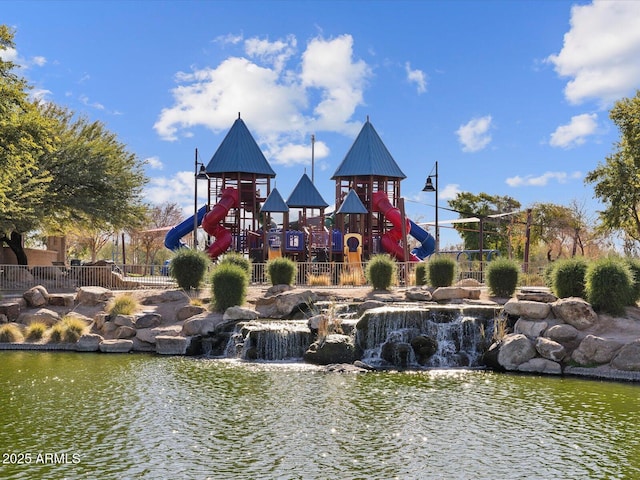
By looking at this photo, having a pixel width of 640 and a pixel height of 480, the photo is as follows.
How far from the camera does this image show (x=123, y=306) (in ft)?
70.2

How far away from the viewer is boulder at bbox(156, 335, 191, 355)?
19.2 metres

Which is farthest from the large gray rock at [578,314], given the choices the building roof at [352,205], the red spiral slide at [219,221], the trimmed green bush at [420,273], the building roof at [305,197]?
the building roof at [305,197]

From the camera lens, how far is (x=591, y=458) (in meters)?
9.31

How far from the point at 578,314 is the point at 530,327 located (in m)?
1.28

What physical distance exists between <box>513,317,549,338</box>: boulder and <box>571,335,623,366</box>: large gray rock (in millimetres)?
1148

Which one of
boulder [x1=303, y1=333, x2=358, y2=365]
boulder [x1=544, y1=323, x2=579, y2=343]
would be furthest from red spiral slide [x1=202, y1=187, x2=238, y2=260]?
boulder [x1=544, y1=323, x2=579, y2=343]

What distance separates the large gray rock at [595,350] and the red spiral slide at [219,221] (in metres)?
24.8

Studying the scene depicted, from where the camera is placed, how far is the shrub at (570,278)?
1894 cm

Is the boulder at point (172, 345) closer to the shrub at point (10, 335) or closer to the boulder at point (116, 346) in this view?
the boulder at point (116, 346)

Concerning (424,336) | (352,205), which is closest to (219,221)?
(352,205)

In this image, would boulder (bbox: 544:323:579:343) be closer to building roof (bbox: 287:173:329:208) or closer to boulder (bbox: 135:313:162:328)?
boulder (bbox: 135:313:162:328)

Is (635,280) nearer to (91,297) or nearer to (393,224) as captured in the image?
(91,297)

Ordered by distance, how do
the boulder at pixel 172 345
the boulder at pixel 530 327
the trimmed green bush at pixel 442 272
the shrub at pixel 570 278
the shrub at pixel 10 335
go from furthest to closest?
1. the trimmed green bush at pixel 442 272
2. the shrub at pixel 10 335
3. the boulder at pixel 172 345
4. the shrub at pixel 570 278
5. the boulder at pixel 530 327

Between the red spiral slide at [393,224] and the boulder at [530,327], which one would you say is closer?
the boulder at [530,327]
